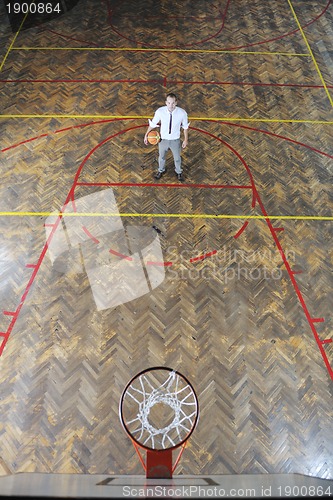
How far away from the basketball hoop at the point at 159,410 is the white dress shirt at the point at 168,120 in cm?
370

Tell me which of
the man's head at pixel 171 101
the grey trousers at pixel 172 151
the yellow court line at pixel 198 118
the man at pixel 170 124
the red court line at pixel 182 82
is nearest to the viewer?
the man's head at pixel 171 101

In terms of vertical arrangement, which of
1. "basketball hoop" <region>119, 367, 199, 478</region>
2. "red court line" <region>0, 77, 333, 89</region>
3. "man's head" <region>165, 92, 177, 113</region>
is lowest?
"basketball hoop" <region>119, 367, 199, 478</region>

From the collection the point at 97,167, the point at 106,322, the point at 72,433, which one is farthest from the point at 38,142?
the point at 72,433

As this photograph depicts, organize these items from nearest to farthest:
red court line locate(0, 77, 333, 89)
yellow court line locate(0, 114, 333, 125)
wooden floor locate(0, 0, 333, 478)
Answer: wooden floor locate(0, 0, 333, 478)
yellow court line locate(0, 114, 333, 125)
red court line locate(0, 77, 333, 89)

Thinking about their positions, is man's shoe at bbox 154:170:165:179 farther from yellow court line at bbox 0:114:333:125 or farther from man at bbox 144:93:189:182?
yellow court line at bbox 0:114:333:125

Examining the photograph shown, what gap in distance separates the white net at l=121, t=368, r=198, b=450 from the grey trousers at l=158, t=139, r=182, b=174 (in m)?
3.63

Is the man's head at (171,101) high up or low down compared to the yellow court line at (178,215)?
up

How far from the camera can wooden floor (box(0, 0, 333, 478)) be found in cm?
539

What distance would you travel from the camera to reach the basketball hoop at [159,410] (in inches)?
206

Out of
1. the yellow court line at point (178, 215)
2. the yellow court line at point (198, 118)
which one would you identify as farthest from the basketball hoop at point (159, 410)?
the yellow court line at point (198, 118)

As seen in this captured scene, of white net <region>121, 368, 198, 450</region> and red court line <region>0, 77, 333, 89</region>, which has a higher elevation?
red court line <region>0, 77, 333, 89</region>

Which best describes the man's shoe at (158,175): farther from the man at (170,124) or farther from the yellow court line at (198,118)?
the yellow court line at (198,118)

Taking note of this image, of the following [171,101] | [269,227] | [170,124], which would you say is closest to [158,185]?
[170,124]

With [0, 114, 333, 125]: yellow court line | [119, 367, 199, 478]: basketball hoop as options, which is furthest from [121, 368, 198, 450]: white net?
[0, 114, 333, 125]: yellow court line
